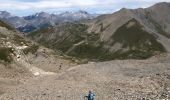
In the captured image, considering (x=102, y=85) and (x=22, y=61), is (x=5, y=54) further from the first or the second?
(x=102, y=85)

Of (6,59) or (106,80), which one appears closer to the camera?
(106,80)

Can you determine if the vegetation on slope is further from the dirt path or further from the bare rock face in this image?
the dirt path

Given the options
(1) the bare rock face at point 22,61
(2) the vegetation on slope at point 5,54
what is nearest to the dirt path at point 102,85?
(1) the bare rock face at point 22,61

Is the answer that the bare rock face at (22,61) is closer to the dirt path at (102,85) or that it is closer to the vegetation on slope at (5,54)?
the vegetation on slope at (5,54)

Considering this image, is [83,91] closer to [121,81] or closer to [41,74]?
[121,81]

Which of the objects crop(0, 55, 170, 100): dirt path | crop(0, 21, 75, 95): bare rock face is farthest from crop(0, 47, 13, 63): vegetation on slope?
crop(0, 55, 170, 100): dirt path

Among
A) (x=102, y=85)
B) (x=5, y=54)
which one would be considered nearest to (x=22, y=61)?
(x=5, y=54)

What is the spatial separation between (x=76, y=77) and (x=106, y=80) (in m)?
7.27

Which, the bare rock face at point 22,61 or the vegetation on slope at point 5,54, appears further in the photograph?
the vegetation on slope at point 5,54

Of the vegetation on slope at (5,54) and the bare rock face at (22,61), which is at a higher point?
the vegetation on slope at (5,54)

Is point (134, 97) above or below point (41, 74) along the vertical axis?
above

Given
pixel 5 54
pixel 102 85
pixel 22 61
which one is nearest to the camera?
pixel 102 85

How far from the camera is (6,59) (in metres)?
95.5

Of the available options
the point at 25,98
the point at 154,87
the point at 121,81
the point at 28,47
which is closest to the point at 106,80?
the point at 121,81
